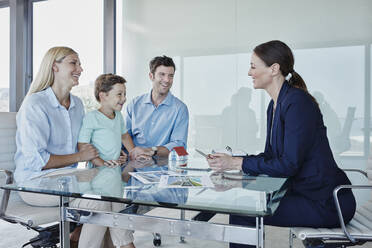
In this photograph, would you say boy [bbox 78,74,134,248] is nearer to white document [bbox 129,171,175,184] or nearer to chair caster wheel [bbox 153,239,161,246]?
white document [bbox 129,171,175,184]

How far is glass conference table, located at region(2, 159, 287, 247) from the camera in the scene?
1.24m

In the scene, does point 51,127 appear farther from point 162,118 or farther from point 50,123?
point 162,118

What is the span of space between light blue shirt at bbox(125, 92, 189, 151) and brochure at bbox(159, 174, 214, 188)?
1189 millimetres

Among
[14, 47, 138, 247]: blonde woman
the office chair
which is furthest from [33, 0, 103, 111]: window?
the office chair

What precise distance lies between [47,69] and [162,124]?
100 centimetres

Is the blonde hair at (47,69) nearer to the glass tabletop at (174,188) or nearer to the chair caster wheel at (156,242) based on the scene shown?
the glass tabletop at (174,188)

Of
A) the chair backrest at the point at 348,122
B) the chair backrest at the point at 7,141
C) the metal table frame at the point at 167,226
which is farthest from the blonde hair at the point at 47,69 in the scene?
the chair backrest at the point at 348,122

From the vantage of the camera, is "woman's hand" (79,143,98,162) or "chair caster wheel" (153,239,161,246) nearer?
"woman's hand" (79,143,98,162)

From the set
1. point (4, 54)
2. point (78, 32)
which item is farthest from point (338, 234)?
point (4, 54)

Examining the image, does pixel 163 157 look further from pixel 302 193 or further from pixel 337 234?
pixel 337 234

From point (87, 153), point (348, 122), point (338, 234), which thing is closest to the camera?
point (338, 234)

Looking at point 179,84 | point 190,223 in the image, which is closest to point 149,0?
point 179,84

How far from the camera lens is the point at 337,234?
1593mm

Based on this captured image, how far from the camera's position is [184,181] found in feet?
5.28
